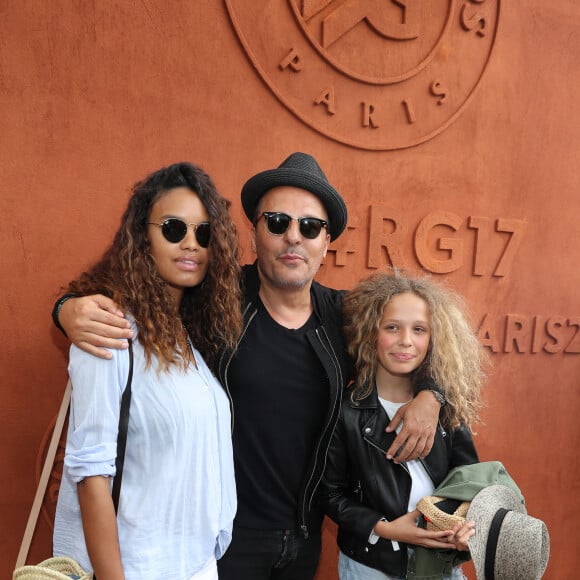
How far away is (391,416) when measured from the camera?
2.19 metres

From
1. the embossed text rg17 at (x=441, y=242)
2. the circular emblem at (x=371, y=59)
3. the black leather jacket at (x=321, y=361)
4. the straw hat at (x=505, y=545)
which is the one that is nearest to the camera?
the straw hat at (x=505, y=545)

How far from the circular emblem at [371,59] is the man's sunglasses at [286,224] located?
1131 mm

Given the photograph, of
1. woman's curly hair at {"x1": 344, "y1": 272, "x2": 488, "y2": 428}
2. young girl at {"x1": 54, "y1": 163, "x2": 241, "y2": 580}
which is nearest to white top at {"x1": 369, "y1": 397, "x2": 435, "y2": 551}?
woman's curly hair at {"x1": 344, "y1": 272, "x2": 488, "y2": 428}

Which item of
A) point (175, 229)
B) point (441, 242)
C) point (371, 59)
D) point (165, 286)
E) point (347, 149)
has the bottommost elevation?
point (165, 286)

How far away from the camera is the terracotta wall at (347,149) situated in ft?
8.81

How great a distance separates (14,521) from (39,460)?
0.35 meters

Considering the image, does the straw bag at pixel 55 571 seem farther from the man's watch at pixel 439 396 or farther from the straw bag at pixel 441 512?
the man's watch at pixel 439 396

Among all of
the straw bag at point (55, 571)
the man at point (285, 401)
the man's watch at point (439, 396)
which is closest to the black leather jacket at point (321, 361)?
the man at point (285, 401)

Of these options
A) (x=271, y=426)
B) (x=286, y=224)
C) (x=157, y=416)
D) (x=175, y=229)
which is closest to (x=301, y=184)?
(x=286, y=224)

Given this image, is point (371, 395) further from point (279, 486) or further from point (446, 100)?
point (446, 100)

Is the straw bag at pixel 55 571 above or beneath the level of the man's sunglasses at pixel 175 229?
beneath

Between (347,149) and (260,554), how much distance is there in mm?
2275

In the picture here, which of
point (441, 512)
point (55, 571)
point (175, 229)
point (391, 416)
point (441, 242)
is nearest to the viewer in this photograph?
point (55, 571)

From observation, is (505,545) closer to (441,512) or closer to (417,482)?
(441,512)
